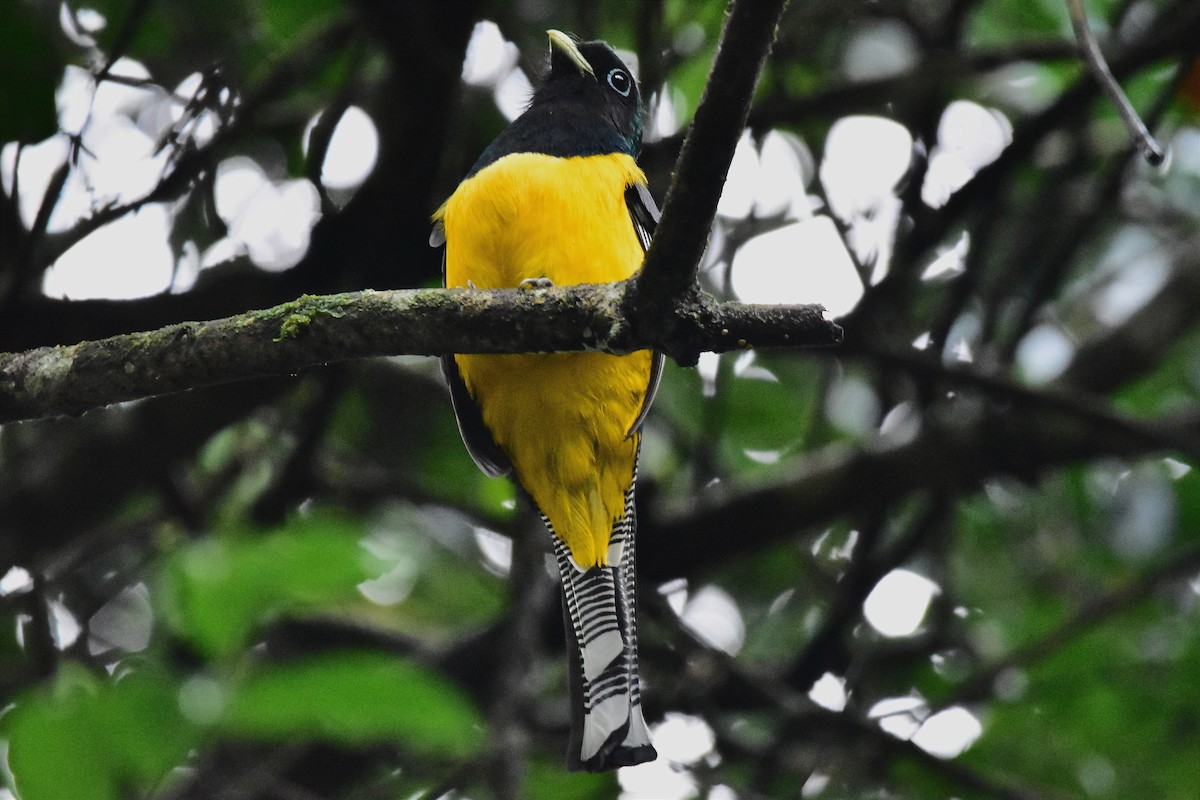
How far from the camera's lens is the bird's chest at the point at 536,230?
3.65 m

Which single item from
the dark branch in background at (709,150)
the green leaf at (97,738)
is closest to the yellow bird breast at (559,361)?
the dark branch in background at (709,150)

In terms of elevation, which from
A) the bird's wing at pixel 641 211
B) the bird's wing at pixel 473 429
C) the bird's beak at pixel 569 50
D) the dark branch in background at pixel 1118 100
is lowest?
the bird's wing at pixel 473 429

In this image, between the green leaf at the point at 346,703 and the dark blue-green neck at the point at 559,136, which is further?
the dark blue-green neck at the point at 559,136

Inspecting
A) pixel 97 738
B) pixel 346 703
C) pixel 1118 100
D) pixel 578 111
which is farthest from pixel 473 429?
pixel 1118 100

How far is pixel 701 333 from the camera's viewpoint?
2555mm

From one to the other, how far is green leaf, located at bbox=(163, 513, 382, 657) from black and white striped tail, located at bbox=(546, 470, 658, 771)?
146 cm

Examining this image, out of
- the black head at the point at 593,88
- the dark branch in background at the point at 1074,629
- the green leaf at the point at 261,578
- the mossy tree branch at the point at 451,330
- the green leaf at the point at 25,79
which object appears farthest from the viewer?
the dark branch in background at the point at 1074,629

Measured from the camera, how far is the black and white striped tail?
355cm

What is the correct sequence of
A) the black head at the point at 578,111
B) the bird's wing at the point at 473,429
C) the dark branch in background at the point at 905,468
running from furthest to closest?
the dark branch in background at the point at 905,468, the black head at the point at 578,111, the bird's wing at the point at 473,429

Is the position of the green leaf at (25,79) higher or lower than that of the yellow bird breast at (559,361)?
higher

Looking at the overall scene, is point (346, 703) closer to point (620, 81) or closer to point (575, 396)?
point (575, 396)

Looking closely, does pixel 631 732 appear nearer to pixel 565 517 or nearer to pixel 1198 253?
pixel 565 517

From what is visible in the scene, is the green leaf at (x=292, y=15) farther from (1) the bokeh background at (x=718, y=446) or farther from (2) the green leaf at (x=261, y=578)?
(2) the green leaf at (x=261, y=578)

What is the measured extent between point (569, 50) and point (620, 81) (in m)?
0.24
